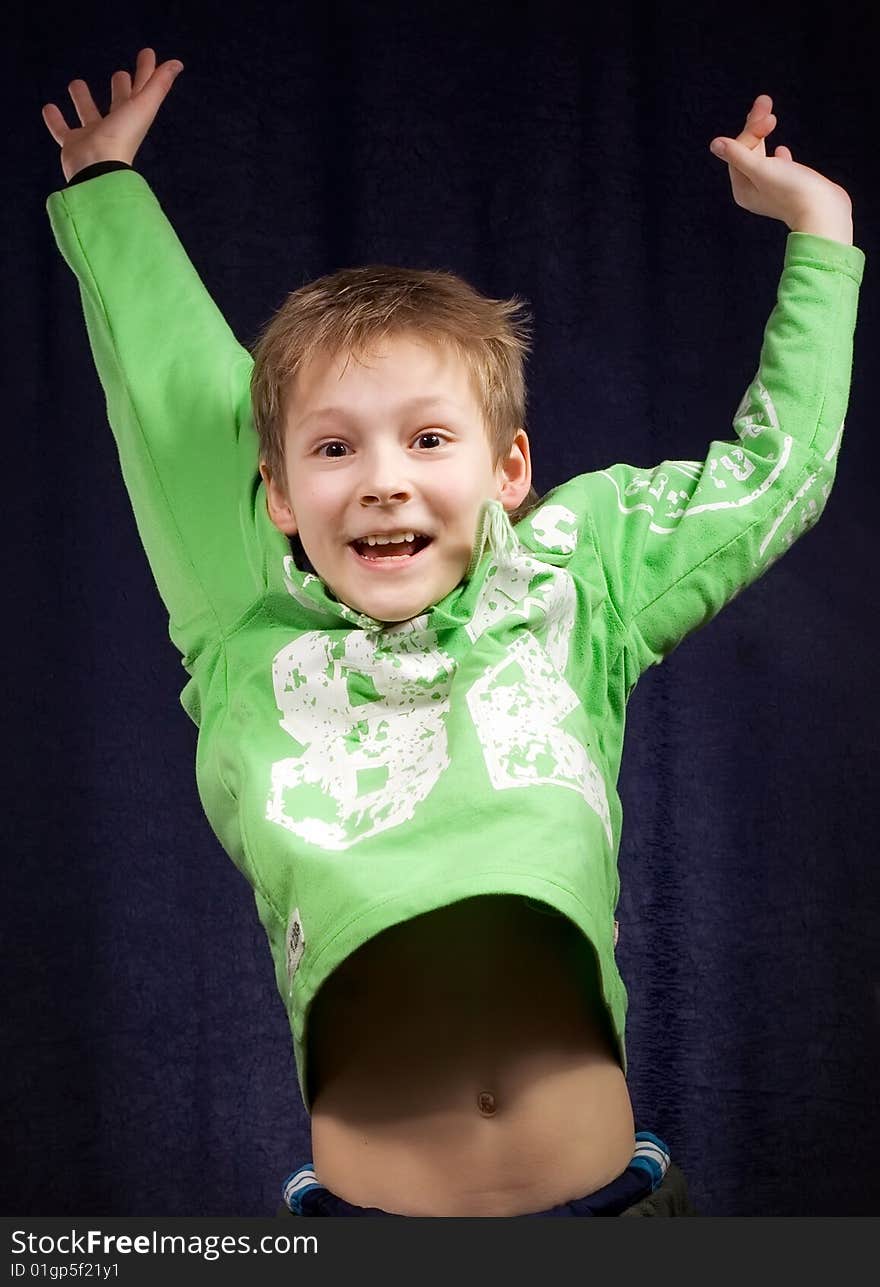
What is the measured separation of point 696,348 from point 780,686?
1.10 ft

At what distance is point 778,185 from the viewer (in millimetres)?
1230

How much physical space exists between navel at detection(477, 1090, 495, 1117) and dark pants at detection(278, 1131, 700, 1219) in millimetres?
68

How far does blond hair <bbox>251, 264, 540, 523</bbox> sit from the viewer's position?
1.12 meters

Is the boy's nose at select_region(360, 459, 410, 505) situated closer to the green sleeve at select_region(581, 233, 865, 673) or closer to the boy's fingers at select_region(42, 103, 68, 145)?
the green sleeve at select_region(581, 233, 865, 673)

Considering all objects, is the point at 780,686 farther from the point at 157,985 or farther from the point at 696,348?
the point at 157,985

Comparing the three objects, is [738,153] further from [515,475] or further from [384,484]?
[384,484]

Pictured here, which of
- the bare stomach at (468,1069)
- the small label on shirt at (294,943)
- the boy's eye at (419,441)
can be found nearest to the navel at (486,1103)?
the bare stomach at (468,1069)

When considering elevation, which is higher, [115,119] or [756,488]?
[115,119]

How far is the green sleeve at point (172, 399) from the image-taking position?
Answer: 3.86ft

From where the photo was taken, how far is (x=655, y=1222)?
1.06m

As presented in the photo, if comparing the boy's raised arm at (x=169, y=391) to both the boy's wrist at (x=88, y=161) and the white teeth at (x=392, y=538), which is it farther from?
the white teeth at (x=392, y=538)

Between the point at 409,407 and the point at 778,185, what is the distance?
1.17 feet

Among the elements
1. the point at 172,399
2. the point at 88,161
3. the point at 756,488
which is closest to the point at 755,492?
the point at 756,488

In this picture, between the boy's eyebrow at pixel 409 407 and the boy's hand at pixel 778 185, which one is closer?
the boy's eyebrow at pixel 409 407
